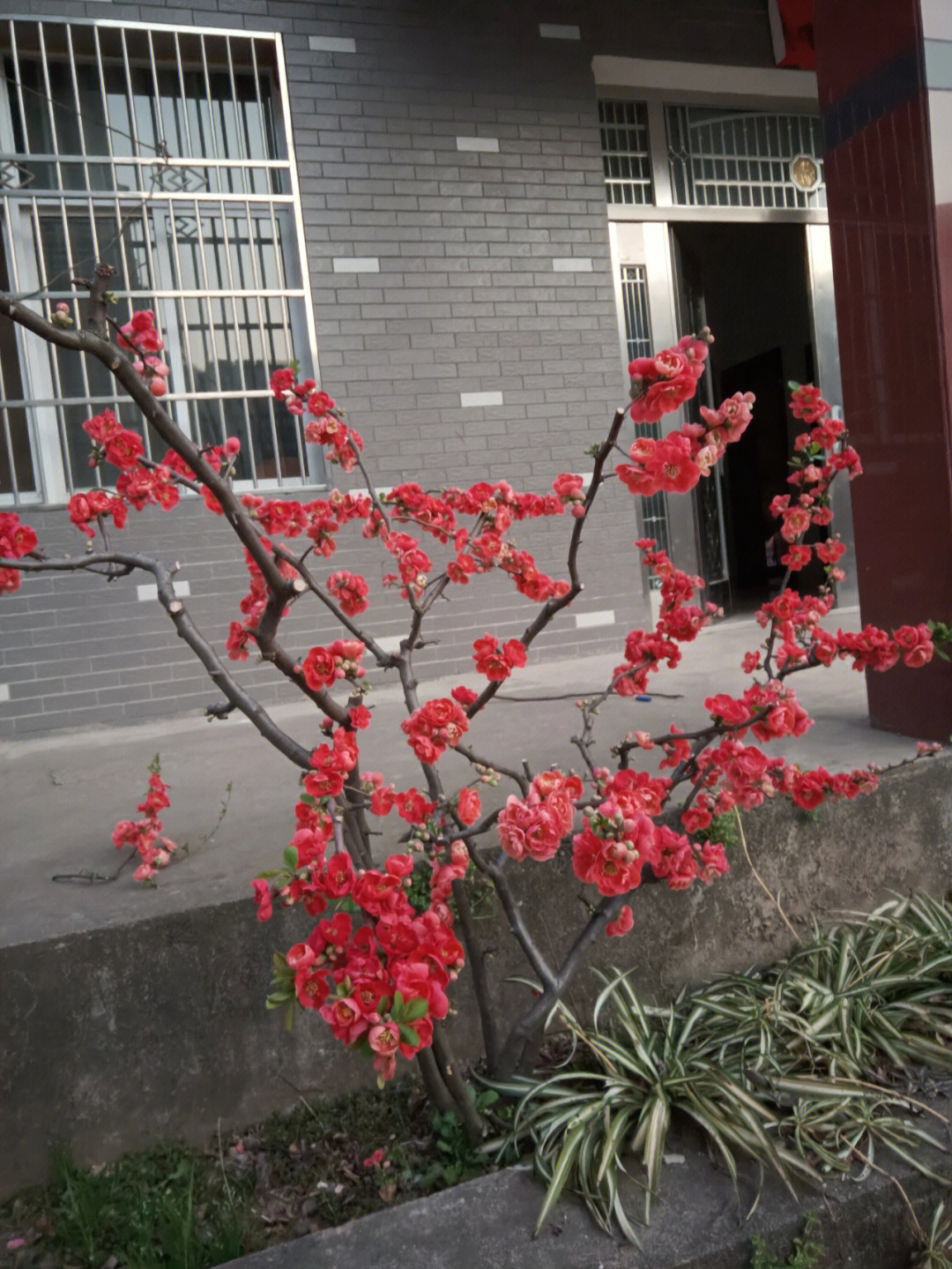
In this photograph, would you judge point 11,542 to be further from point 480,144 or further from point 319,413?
point 480,144

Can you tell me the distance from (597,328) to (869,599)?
2.82 metres

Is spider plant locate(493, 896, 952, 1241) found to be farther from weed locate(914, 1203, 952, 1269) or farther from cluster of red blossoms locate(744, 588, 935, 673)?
cluster of red blossoms locate(744, 588, 935, 673)

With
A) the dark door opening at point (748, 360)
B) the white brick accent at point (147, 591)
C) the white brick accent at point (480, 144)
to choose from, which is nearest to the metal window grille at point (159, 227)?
the white brick accent at point (147, 591)

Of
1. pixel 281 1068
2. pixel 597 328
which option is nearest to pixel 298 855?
pixel 281 1068

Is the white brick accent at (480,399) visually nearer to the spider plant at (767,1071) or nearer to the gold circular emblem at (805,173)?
the gold circular emblem at (805,173)

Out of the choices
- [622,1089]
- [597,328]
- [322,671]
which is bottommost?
[622,1089]

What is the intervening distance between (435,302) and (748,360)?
3.80 metres

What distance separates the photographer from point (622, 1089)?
2.16 meters

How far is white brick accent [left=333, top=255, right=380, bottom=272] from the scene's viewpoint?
5.18 metres

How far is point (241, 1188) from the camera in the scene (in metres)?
2.15

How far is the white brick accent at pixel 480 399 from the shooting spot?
213 inches

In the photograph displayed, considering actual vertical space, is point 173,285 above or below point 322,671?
above

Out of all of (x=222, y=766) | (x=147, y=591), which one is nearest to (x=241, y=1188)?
(x=222, y=766)

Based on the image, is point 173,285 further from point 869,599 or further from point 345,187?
point 869,599
